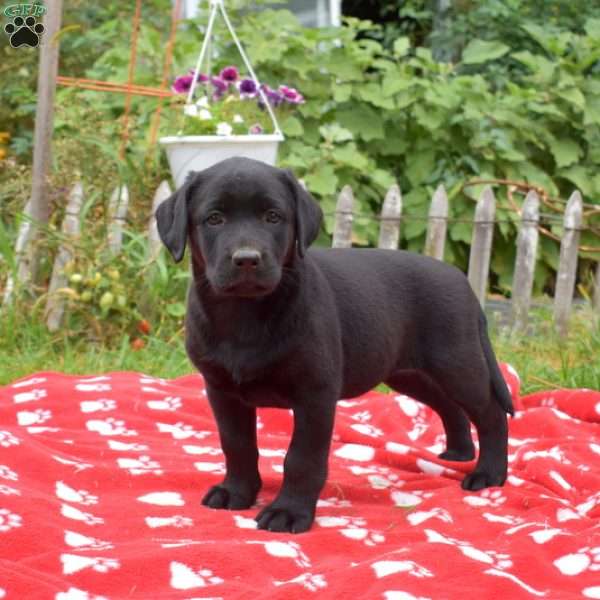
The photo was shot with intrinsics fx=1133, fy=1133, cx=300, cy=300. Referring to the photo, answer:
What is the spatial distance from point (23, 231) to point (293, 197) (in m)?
3.31

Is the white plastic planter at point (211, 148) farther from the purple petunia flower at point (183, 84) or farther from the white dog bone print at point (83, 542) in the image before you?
the white dog bone print at point (83, 542)

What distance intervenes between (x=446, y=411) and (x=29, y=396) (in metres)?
1.77

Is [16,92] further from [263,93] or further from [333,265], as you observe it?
[333,265]

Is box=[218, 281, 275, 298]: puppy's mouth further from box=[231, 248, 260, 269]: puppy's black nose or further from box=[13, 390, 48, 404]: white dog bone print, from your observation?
box=[13, 390, 48, 404]: white dog bone print

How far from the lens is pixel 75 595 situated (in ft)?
8.87

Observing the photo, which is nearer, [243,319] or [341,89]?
[243,319]

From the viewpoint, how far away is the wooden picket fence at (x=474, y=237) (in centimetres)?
614

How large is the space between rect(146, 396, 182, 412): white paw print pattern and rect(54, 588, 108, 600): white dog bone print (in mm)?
1963

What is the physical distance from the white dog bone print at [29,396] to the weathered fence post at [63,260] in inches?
46.3

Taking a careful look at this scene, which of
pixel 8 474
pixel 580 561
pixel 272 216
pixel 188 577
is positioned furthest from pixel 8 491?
pixel 580 561

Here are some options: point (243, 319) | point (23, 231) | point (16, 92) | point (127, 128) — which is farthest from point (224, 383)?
point (16, 92)

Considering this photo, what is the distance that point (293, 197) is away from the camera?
329 centimetres

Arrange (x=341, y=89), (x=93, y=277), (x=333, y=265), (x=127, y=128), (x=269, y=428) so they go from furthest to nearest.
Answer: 1. (x=341, y=89)
2. (x=127, y=128)
3. (x=93, y=277)
4. (x=269, y=428)
5. (x=333, y=265)

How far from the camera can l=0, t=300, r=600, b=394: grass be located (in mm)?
5426
